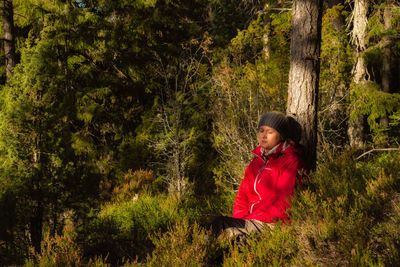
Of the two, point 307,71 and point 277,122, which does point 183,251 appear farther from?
point 307,71

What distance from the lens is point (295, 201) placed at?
9.59 feet

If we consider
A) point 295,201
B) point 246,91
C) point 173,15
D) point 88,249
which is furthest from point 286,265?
point 173,15

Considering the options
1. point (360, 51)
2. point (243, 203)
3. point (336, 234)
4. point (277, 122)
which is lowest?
point (243, 203)

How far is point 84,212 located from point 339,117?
6.10 meters

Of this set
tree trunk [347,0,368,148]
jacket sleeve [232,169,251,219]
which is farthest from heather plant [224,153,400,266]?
tree trunk [347,0,368,148]

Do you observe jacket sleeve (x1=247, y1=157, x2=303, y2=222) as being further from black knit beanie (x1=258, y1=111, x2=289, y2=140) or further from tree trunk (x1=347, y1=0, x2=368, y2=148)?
tree trunk (x1=347, y1=0, x2=368, y2=148)

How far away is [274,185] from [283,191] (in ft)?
0.36

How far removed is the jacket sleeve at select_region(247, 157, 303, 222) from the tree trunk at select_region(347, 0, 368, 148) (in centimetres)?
557

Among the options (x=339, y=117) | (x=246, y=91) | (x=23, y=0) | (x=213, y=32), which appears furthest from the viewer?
(x=213, y=32)

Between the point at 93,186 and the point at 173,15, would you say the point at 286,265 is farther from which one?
the point at 173,15

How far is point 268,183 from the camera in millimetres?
3281

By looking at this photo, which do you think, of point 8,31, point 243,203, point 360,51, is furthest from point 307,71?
point 8,31

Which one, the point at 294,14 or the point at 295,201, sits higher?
the point at 294,14

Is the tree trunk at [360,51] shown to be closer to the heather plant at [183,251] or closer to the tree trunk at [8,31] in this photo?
the heather plant at [183,251]
